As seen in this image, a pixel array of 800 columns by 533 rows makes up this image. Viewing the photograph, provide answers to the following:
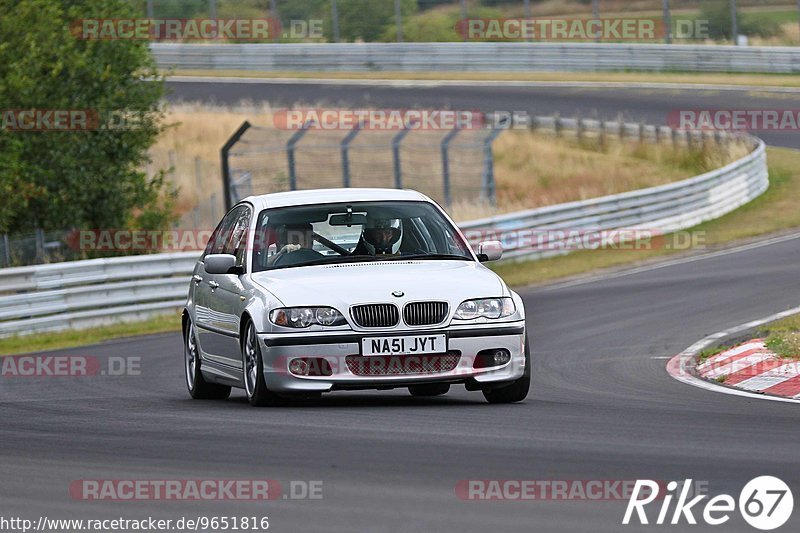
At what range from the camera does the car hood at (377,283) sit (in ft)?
31.6

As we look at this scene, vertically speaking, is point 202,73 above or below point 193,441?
below

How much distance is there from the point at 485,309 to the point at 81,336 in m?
11.6

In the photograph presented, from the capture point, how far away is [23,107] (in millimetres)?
25250

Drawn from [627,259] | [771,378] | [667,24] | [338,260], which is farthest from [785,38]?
[338,260]

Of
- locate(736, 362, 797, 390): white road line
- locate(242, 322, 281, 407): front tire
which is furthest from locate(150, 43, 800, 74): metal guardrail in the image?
locate(242, 322, 281, 407): front tire

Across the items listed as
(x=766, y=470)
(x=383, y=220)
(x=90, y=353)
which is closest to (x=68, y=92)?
(x=90, y=353)

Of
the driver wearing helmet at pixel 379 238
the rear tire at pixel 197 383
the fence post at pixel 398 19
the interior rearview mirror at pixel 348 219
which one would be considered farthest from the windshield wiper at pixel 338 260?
the fence post at pixel 398 19

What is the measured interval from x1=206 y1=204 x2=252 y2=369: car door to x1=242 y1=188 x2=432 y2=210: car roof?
0.20 metres

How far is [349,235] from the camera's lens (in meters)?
10.7

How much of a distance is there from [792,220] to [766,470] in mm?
22312

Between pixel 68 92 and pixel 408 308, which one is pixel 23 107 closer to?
pixel 68 92

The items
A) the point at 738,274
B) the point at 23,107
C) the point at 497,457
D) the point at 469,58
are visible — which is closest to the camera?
the point at 497,457

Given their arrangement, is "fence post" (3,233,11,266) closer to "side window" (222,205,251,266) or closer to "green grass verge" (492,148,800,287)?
"green grass verge" (492,148,800,287)

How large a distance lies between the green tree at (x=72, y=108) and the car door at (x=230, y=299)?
535 inches
